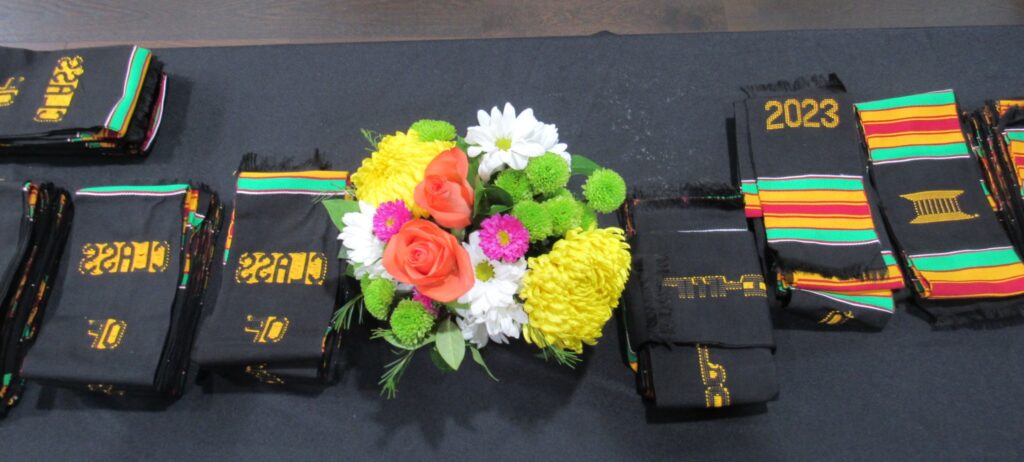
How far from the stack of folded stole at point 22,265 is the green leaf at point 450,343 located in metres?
0.83

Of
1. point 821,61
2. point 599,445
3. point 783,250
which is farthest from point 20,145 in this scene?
point 821,61

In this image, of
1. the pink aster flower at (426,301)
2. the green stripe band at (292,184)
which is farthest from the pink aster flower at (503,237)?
the green stripe band at (292,184)

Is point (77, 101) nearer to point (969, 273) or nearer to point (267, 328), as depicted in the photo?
point (267, 328)

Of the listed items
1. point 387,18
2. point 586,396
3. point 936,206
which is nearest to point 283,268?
point 586,396

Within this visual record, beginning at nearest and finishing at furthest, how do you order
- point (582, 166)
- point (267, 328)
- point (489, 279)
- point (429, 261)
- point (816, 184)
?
point (429, 261) → point (489, 279) → point (582, 166) → point (267, 328) → point (816, 184)

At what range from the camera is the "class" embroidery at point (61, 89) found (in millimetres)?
1141

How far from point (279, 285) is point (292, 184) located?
0.64ft

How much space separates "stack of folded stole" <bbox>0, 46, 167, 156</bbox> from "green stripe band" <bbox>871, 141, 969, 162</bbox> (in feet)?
4.97

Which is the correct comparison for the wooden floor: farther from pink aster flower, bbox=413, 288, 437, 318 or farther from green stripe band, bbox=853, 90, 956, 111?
pink aster flower, bbox=413, 288, 437, 318

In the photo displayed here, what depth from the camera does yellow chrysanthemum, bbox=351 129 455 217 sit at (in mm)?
700

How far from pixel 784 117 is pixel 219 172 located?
1.17 meters

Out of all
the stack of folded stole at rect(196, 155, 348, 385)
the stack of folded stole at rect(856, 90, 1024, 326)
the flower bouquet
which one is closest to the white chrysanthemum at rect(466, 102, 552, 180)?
the flower bouquet

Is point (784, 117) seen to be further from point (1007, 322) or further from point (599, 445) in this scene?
point (599, 445)

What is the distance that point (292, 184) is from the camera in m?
1.06
